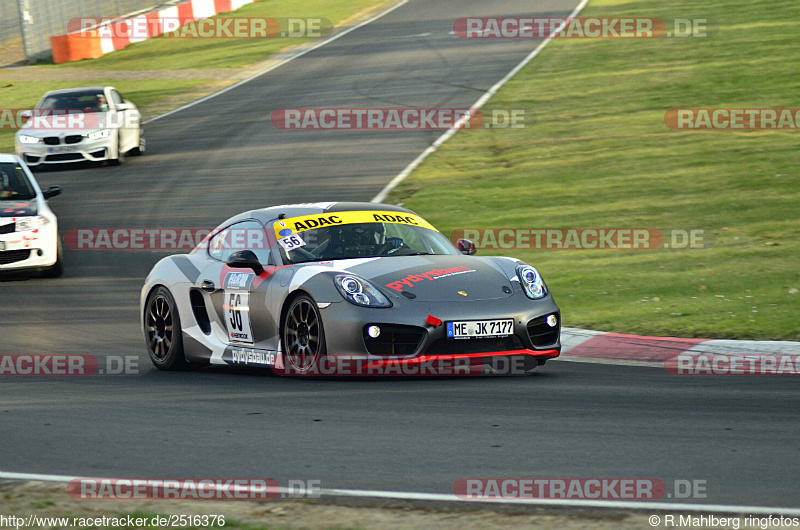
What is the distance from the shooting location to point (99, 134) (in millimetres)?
22781

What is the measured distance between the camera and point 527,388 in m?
7.65

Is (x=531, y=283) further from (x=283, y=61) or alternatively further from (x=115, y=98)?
(x=283, y=61)

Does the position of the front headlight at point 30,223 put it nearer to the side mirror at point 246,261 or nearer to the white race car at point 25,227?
the white race car at point 25,227

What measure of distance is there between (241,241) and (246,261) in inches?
29.8

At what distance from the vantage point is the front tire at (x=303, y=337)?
7945 mm

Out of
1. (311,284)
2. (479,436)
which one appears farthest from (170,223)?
(479,436)

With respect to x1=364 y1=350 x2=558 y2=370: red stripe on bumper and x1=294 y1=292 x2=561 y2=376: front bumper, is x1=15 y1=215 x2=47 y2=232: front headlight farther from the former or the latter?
x1=364 y1=350 x2=558 y2=370: red stripe on bumper

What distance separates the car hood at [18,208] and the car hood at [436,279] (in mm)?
7430

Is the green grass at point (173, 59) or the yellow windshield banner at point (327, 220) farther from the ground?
the green grass at point (173, 59)

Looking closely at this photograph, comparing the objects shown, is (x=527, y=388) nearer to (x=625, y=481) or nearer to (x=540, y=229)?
(x=625, y=481)

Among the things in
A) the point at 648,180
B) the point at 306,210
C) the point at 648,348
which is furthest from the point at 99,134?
the point at 648,348

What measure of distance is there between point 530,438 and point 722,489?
1.31 m

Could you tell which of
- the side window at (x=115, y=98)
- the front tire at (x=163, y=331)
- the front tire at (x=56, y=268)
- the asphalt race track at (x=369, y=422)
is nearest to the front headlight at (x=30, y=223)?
the front tire at (x=56, y=268)

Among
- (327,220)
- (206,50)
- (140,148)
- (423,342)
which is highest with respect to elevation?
(206,50)
